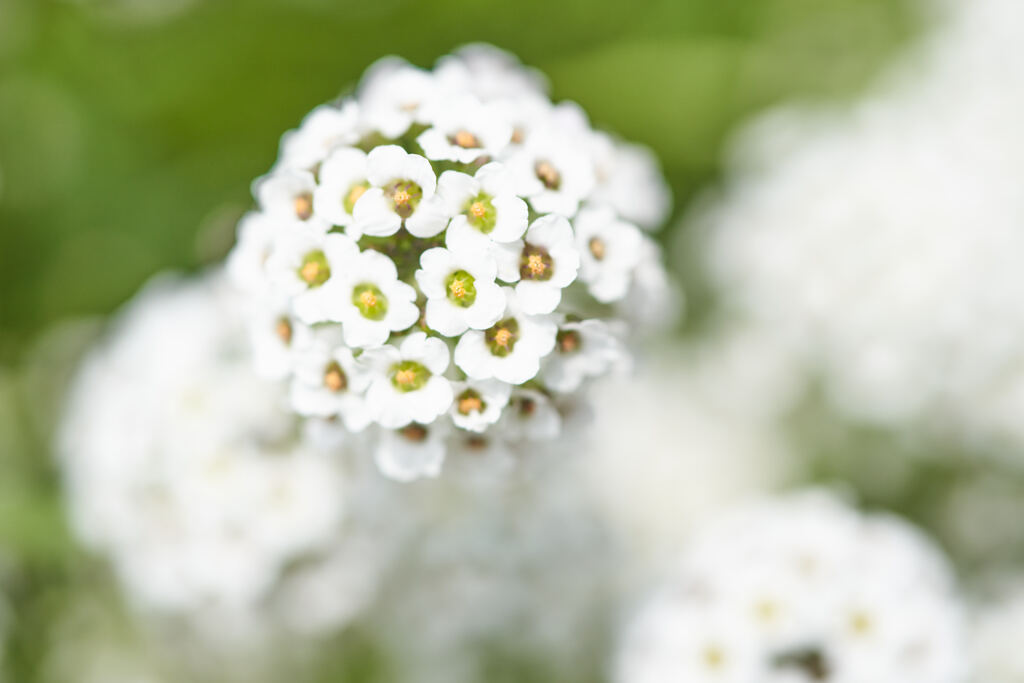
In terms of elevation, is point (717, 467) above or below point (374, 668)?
above

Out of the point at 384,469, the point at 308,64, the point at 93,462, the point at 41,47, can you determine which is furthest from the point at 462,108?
the point at 41,47

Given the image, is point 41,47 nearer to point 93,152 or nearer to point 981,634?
point 93,152

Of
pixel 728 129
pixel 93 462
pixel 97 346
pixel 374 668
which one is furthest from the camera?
pixel 728 129

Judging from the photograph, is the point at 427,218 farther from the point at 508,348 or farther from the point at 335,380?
the point at 335,380

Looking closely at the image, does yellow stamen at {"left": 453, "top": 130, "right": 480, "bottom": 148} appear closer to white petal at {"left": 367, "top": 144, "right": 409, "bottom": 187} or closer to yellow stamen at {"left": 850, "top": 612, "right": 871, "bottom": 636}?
white petal at {"left": 367, "top": 144, "right": 409, "bottom": 187}

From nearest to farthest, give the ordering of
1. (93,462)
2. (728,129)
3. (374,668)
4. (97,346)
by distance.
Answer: (93,462), (374,668), (97,346), (728,129)
